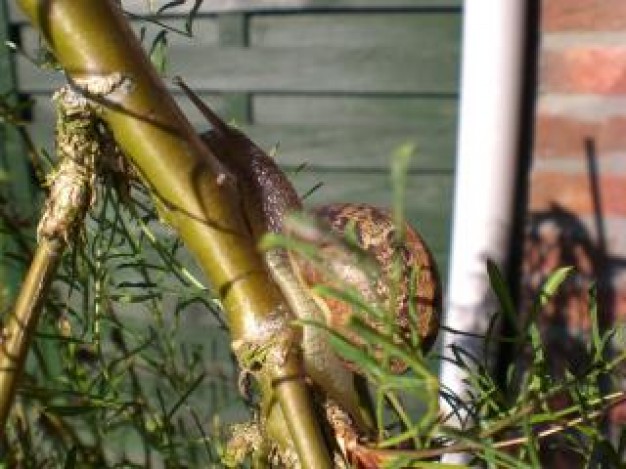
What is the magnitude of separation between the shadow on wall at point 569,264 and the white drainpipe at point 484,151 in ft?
0.14

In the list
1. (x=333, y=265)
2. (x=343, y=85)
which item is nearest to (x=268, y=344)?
(x=333, y=265)

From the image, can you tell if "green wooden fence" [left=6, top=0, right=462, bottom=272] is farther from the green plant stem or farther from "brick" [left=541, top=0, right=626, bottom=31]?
the green plant stem

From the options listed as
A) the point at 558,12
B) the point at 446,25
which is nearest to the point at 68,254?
the point at 558,12

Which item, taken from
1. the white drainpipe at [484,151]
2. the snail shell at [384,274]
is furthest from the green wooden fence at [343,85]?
the snail shell at [384,274]

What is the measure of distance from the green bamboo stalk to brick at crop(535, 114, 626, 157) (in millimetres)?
1062

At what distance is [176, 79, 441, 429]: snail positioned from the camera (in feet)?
0.89

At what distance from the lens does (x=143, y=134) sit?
25 cm

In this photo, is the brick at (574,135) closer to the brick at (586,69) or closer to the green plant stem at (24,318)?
the brick at (586,69)

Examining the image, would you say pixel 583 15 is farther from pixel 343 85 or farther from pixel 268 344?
pixel 268 344

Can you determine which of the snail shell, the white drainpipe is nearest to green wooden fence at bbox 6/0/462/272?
the white drainpipe

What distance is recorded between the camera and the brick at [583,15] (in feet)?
3.98

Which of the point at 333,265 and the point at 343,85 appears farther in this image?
the point at 343,85

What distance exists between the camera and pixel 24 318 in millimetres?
272

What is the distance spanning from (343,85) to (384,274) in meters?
1.35
